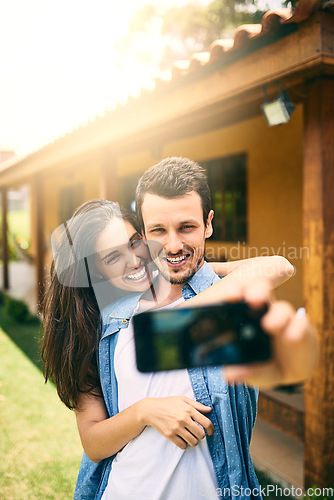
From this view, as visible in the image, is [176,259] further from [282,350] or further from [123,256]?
[282,350]

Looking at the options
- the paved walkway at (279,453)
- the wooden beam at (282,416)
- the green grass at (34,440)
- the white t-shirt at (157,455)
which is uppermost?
the white t-shirt at (157,455)

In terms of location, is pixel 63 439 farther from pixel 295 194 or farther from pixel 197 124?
pixel 295 194

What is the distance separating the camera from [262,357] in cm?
51

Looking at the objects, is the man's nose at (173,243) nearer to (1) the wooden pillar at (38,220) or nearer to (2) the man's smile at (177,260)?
(2) the man's smile at (177,260)

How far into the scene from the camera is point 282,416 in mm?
3508

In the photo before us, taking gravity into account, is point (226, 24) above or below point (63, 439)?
above

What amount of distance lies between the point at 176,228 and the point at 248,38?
2.00 m

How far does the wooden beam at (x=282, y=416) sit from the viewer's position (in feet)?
11.0

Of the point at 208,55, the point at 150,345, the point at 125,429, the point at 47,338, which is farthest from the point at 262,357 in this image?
the point at 208,55

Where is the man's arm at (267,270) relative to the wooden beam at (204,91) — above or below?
below

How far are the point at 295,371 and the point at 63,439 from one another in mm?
3705

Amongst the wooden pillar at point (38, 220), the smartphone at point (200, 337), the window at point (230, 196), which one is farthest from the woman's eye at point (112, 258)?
the wooden pillar at point (38, 220)

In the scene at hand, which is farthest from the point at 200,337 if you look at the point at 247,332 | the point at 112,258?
the point at 112,258

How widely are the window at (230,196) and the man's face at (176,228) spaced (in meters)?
4.94
